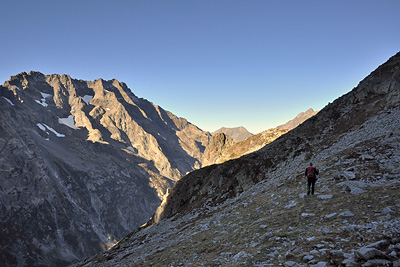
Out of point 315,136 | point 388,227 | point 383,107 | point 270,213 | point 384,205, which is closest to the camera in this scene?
point 388,227

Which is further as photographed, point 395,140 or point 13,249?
point 13,249

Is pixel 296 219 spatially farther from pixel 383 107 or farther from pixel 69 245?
pixel 69 245

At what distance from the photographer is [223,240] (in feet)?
50.9

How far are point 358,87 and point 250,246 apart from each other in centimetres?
4287

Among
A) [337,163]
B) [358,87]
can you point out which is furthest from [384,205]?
[358,87]

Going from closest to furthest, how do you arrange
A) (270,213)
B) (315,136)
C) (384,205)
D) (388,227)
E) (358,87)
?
(388,227) → (384,205) → (270,213) → (315,136) → (358,87)

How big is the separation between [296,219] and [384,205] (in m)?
4.14

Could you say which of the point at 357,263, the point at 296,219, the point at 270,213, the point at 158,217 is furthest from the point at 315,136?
the point at 158,217

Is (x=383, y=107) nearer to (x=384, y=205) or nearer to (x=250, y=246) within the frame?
(x=384, y=205)

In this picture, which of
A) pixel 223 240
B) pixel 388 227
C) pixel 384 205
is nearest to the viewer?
pixel 388 227

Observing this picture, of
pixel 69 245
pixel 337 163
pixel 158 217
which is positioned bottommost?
pixel 69 245

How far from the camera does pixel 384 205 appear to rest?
1091cm

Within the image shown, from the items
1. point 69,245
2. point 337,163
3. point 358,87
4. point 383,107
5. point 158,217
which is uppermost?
point 358,87

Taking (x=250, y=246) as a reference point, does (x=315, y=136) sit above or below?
above
